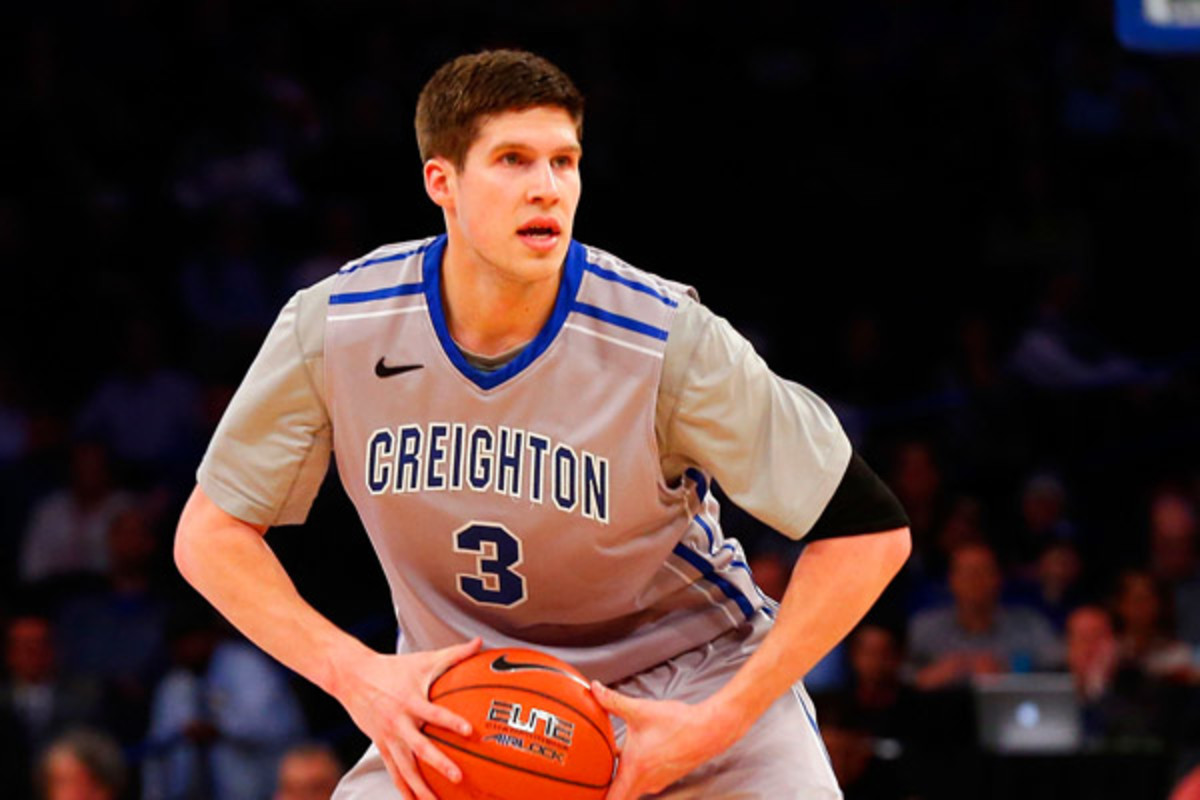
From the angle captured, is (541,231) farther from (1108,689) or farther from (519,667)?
(1108,689)

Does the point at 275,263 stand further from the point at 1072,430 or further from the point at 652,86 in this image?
the point at 1072,430

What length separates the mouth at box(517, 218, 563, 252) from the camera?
146 inches

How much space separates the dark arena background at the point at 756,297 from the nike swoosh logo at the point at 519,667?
386 centimetres

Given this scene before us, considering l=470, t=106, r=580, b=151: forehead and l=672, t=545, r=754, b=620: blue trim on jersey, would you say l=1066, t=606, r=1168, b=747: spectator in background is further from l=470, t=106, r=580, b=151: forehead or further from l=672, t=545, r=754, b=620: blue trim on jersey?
l=470, t=106, r=580, b=151: forehead

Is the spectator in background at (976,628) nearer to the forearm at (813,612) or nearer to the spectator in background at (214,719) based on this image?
the spectator in background at (214,719)

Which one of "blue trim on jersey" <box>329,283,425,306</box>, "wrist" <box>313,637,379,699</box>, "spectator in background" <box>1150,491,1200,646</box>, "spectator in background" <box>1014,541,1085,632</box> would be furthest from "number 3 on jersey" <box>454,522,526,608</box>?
"spectator in background" <box>1150,491,1200,646</box>

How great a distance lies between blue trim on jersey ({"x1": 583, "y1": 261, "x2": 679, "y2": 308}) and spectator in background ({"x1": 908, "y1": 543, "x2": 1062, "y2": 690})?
203 inches

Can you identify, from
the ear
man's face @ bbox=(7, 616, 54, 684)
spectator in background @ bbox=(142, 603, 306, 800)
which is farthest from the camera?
man's face @ bbox=(7, 616, 54, 684)

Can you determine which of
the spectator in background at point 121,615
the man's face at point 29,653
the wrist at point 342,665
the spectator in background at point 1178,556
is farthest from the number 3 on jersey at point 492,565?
the spectator in background at point 1178,556

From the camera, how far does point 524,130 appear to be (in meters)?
3.71

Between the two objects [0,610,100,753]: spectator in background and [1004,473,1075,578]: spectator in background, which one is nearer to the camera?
[0,610,100,753]: spectator in background

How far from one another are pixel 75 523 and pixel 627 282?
651cm

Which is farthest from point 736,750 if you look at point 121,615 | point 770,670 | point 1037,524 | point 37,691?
point 1037,524

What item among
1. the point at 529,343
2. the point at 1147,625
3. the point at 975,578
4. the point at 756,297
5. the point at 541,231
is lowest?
the point at 1147,625
